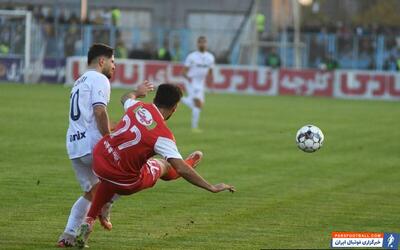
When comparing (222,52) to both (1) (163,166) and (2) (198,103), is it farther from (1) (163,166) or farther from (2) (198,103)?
(1) (163,166)

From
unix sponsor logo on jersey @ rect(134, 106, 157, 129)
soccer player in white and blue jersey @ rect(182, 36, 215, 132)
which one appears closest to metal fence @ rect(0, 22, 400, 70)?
soccer player in white and blue jersey @ rect(182, 36, 215, 132)

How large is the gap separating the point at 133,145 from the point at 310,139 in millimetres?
3843

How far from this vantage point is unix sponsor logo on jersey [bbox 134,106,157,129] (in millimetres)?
9578

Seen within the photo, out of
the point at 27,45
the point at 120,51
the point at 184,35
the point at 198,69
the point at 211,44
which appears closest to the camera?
the point at 198,69

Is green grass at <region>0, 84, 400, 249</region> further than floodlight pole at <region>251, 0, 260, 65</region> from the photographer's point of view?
No

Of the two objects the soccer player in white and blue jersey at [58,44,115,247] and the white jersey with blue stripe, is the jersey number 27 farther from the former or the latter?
the white jersey with blue stripe

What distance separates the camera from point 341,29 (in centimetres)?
5288

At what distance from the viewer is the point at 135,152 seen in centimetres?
968

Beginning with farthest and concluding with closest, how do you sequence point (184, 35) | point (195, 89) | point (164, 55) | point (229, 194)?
1. point (184, 35)
2. point (164, 55)
3. point (195, 89)
4. point (229, 194)

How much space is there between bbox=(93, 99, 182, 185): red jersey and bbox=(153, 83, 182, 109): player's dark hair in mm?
81

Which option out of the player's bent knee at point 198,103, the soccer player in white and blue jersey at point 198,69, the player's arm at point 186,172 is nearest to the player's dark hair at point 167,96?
the player's arm at point 186,172

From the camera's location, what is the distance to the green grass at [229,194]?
1089cm

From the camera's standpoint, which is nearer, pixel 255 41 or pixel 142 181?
pixel 142 181
